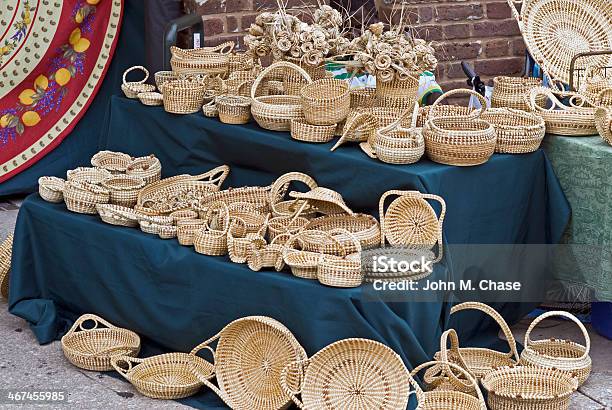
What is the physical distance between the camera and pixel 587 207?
4309mm

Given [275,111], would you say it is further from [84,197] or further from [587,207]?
[587,207]

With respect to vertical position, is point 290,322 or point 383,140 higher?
point 383,140

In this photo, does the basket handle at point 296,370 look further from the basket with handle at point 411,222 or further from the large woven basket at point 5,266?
the large woven basket at point 5,266

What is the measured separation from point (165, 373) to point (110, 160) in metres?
1.31

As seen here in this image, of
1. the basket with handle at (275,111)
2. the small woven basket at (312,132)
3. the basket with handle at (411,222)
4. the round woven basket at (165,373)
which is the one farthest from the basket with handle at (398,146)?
the round woven basket at (165,373)

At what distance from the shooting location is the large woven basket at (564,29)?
529 cm

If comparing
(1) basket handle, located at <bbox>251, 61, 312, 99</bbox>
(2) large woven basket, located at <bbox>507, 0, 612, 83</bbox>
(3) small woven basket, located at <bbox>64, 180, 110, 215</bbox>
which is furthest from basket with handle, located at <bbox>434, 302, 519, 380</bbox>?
(2) large woven basket, located at <bbox>507, 0, 612, 83</bbox>

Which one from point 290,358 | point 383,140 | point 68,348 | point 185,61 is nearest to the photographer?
point 290,358

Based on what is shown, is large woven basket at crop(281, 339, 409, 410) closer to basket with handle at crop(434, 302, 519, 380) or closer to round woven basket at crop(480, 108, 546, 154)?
basket with handle at crop(434, 302, 519, 380)

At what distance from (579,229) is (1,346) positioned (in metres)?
2.37

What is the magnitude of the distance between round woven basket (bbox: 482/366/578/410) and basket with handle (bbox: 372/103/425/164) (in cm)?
83

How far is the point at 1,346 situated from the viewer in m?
4.46

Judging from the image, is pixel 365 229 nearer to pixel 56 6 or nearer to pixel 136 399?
pixel 136 399

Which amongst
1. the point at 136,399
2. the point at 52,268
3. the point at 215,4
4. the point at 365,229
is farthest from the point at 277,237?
the point at 215,4
